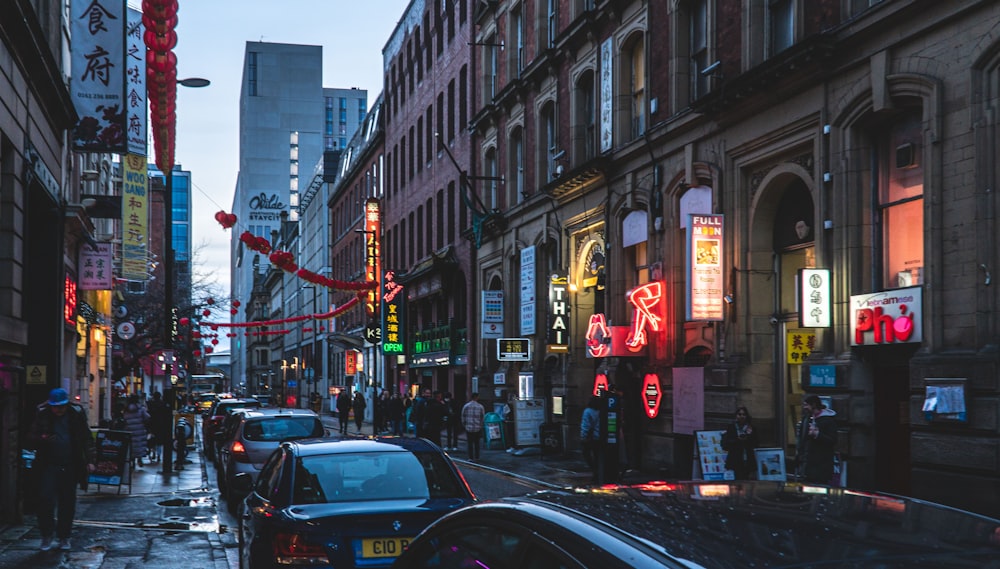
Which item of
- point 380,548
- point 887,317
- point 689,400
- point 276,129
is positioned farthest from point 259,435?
point 276,129

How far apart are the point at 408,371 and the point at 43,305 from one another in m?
36.3

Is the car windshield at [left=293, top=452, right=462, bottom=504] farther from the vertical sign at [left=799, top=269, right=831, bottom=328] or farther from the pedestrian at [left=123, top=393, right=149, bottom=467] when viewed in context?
the pedestrian at [left=123, top=393, right=149, bottom=467]

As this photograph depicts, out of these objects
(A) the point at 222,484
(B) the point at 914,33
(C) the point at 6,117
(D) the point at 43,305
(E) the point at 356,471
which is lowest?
(A) the point at 222,484

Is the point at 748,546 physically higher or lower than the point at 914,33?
lower

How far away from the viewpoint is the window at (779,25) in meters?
20.8

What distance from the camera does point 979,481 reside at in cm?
1470

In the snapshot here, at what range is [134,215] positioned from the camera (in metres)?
37.0

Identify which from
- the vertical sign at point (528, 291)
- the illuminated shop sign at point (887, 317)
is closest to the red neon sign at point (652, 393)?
the illuminated shop sign at point (887, 317)

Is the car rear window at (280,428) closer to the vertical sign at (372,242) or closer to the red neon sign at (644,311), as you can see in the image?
the red neon sign at (644,311)

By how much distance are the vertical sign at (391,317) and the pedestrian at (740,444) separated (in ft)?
121

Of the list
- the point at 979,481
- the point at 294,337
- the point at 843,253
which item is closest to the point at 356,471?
the point at 979,481

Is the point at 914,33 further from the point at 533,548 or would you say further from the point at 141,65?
the point at 141,65

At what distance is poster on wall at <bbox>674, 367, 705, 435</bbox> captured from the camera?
22.9 m

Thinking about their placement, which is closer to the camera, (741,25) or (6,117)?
(6,117)
